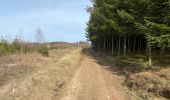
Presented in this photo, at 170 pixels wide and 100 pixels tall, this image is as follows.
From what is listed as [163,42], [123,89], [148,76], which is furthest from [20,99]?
[163,42]

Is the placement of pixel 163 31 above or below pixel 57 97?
above

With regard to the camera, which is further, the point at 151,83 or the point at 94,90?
the point at 94,90

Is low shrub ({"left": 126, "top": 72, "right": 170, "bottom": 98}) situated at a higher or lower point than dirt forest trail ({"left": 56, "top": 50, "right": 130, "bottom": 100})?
higher

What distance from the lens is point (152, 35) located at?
77.5 feet

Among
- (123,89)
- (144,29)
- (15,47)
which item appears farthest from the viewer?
(15,47)

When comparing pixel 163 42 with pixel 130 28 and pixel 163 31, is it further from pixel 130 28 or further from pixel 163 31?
pixel 130 28

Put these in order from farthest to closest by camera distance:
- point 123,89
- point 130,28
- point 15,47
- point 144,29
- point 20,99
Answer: point 15,47
point 130,28
point 144,29
point 123,89
point 20,99

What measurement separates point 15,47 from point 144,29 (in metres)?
36.0

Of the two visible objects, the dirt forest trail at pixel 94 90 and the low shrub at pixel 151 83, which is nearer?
the dirt forest trail at pixel 94 90

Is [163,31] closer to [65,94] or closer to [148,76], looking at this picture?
[148,76]

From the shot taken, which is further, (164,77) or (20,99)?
(164,77)

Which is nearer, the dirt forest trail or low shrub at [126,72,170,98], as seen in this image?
the dirt forest trail

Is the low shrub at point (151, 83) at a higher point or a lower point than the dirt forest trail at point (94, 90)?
higher

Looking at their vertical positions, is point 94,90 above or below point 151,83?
below
